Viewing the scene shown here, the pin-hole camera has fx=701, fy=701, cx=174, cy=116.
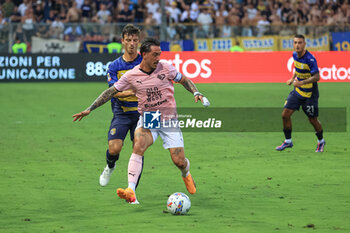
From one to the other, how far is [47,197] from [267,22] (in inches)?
914

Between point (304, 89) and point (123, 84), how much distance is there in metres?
5.72

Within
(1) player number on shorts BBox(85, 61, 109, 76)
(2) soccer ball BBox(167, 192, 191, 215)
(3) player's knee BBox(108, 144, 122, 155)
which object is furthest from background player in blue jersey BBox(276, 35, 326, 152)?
(1) player number on shorts BBox(85, 61, 109, 76)

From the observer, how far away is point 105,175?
9875 mm

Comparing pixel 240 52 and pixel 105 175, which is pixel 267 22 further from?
pixel 105 175

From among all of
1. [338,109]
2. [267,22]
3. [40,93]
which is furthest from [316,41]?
[40,93]

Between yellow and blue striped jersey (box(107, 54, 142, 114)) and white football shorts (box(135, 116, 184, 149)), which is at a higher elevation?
yellow and blue striped jersey (box(107, 54, 142, 114))

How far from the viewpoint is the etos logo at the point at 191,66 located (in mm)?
26000

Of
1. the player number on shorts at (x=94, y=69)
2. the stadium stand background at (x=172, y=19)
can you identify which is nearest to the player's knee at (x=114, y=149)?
the player number on shorts at (x=94, y=69)

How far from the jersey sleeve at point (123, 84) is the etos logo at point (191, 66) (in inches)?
679

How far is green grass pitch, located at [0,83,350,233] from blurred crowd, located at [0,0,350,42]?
9.62m

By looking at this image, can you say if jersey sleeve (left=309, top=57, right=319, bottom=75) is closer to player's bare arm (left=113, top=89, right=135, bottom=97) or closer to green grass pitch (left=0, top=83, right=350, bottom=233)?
green grass pitch (left=0, top=83, right=350, bottom=233)

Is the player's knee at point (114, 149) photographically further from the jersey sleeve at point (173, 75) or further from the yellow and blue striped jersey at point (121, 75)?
the jersey sleeve at point (173, 75)

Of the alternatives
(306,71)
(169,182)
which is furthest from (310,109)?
(169,182)

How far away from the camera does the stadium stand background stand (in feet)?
90.5
